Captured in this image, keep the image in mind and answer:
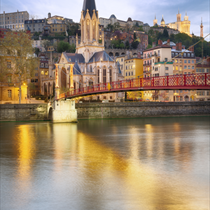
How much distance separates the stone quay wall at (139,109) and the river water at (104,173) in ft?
64.7

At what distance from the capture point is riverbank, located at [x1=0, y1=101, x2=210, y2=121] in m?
42.7

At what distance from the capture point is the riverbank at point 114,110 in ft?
140

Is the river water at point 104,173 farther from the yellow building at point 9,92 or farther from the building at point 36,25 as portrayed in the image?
the building at point 36,25

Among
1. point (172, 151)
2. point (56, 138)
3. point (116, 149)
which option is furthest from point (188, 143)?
point (56, 138)

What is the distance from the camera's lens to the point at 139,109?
50625 mm

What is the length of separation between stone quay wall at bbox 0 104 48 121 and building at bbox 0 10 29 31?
412 feet

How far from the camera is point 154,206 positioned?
1098cm

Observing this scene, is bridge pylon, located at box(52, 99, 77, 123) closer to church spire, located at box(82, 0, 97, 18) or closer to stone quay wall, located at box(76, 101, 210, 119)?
stone quay wall, located at box(76, 101, 210, 119)

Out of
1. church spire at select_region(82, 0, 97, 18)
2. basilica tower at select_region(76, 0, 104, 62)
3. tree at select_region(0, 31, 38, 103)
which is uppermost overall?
church spire at select_region(82, 0, 97, 18)

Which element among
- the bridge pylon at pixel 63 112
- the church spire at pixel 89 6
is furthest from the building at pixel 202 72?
the bridge pylon at pixel 63 112

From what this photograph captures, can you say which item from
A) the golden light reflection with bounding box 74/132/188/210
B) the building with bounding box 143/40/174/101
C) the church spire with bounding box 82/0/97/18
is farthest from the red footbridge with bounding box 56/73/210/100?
the church spire with bounding box 82/0/97/18

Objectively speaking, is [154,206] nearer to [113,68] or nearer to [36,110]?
[36,110]

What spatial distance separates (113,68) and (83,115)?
24.7 m

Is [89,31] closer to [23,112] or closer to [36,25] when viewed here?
[23,112]
